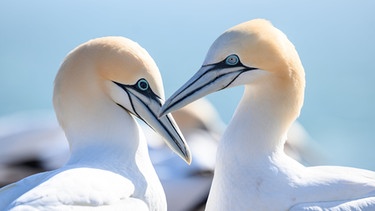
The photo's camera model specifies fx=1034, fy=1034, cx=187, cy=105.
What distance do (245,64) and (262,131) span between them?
34 centimetres

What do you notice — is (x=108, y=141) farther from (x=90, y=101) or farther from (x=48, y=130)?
(x=48, y=130)

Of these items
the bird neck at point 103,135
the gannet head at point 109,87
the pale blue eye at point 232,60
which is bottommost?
the bird neck at point 103,135

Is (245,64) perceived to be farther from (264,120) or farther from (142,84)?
(142,84)

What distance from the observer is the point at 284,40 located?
4957mm

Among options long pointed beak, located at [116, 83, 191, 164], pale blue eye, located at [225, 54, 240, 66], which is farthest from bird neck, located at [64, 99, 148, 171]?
pale blue eye, located at [225, 54, 240, 66]

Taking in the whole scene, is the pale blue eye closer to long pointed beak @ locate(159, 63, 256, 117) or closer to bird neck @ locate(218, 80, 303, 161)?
long pointed beak @ locate(159, 63, 256, 117)

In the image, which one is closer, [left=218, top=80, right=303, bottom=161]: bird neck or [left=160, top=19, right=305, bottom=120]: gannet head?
[left=160, top=19, right=305, bottom=120]: gannet head

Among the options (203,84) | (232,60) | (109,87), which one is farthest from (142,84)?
(232,60)

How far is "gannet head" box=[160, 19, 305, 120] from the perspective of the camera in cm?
480

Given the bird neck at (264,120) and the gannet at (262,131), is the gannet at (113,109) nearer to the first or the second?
the gannet at (262,131)

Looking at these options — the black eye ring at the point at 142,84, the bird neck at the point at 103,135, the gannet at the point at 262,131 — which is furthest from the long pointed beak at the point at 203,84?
the bird neck at the point at 103,135

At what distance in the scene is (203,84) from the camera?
486cm

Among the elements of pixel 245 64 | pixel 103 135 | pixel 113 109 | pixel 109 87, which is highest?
pixel 245 64

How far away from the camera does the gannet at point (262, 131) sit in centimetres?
472
